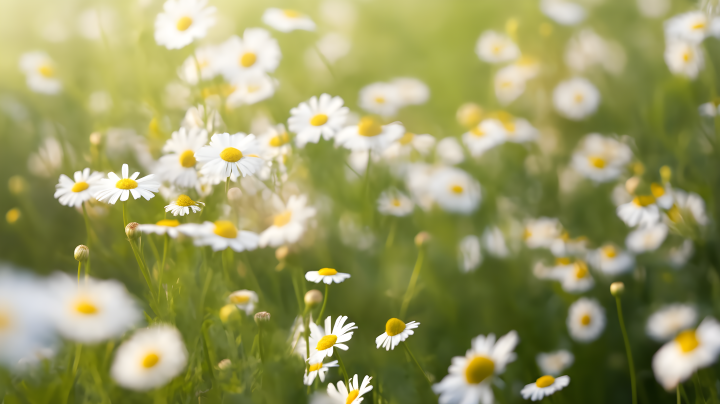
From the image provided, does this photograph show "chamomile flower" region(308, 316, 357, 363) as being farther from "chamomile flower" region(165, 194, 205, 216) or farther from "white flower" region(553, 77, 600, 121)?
"white flower" region(553, 77, 600, 121)

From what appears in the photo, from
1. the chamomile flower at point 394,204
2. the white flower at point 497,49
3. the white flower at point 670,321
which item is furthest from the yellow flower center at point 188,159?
the white flower at point 497,49

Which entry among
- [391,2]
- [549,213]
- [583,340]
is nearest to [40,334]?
[583,340]

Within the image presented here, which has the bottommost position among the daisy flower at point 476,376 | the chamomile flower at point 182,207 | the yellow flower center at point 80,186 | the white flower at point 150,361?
the daisy flower at point 476,376

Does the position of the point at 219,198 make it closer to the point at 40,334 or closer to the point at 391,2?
the point at 40,334

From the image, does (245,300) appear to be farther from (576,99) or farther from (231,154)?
(576,99)

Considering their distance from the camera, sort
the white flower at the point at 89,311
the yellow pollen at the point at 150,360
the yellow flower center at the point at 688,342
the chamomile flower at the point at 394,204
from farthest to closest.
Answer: the chamomile flower at the point at 394,204 < the yellow flower center at the point at 688,342 < the yellow pollen at the point at 150,360 < the white flower at the point at 89,311

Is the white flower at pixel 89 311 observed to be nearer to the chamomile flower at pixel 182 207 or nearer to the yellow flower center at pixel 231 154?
the chamomile flower at pixel 182 207

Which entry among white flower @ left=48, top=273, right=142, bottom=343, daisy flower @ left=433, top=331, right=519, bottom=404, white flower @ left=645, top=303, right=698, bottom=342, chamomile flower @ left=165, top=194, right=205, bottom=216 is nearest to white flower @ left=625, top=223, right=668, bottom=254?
white flower @ left=645, top=303, right=698, bottom=342
